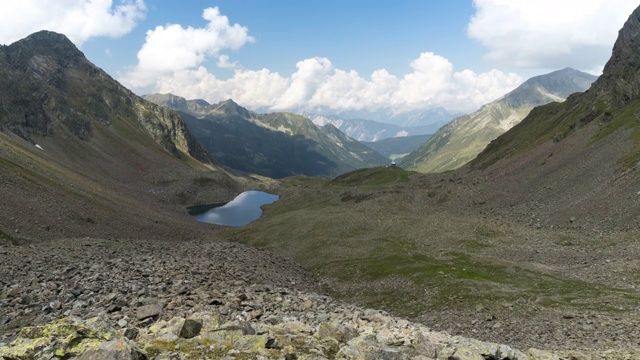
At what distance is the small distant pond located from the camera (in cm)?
14832

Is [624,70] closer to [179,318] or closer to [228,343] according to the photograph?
[179,318]

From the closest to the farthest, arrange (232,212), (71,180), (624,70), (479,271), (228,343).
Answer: (228,343)
(479,271)
(71,180)
(624,70)
(232,212)

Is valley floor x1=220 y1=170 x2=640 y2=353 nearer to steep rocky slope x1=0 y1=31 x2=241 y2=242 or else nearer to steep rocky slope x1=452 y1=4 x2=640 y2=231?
steep rocky slope x1=452 y1=4 x2=640 y2=231

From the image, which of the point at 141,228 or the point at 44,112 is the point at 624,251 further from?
the point at 44,112

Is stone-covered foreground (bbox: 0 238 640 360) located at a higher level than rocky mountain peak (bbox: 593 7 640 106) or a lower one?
lower

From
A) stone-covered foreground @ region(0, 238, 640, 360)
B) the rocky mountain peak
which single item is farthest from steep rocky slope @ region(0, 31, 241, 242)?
the rocky mountain peak

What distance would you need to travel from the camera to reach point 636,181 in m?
69.9

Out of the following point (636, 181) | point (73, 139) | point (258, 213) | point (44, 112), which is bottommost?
point (258, 213)

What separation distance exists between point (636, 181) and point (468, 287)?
A: 2035 inches

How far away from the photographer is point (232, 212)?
165 meters

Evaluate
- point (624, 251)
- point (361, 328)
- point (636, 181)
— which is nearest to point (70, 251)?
point (361, 328)

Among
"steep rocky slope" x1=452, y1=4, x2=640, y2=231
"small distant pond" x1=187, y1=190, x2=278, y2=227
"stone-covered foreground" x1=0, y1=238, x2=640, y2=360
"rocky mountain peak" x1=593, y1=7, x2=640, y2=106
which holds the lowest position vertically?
"small distant pond" x1=187, y1=190, x2=278, y2=227

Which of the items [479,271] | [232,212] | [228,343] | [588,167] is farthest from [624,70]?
[228,343]

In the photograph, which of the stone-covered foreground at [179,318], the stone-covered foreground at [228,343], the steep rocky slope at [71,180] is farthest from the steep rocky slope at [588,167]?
the steep rocky slope at [71,180]
